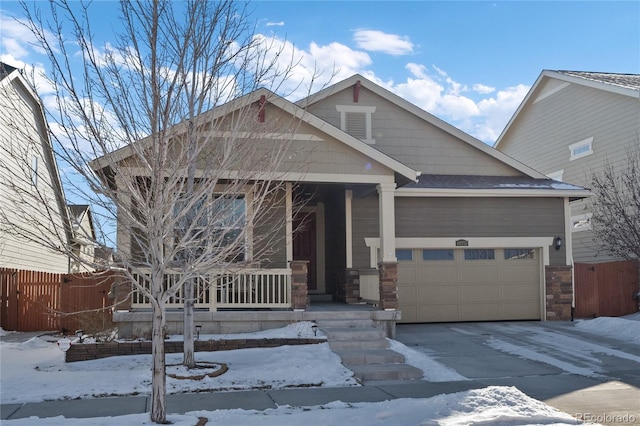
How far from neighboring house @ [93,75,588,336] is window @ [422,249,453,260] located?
3 cm

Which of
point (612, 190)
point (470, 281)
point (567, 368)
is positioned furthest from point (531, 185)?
point (567, 368)

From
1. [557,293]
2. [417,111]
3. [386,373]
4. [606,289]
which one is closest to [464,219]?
[557,293]

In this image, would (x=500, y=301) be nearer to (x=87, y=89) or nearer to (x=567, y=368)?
(x=567, y=368)

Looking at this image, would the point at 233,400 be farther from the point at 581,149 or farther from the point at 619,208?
the point at 581,149

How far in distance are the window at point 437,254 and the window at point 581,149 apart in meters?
8.18

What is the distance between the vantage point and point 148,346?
10.2m

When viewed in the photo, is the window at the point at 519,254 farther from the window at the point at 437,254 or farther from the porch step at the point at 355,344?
the porch step at the point at 355,344

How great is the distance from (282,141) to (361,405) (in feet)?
11.2

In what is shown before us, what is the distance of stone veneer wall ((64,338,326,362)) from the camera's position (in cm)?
996

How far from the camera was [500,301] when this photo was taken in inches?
605

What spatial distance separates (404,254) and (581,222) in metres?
8.98

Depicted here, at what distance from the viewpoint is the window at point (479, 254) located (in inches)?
605

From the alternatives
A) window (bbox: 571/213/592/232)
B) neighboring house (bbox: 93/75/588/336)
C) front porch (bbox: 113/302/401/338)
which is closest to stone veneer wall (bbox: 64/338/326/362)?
front porch (bbox: 113/302/401/338)

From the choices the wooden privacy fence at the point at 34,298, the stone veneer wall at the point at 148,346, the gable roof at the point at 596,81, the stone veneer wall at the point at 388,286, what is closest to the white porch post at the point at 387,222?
the stone veneer wall at the point at 388,286
